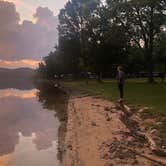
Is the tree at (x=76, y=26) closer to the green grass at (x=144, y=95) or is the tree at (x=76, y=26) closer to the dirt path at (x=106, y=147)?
the green grass at (x=144, y=95)

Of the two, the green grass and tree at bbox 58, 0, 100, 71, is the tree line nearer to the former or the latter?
tree at bbox 58, 0, 100, 71

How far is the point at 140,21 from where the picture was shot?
59.0 m

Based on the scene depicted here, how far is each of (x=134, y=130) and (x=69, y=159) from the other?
11.9 ft

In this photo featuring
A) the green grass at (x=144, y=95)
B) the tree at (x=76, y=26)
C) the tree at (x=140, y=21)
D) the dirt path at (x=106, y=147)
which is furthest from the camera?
the tree at (x=76, y=26)

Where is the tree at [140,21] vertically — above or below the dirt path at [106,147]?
above

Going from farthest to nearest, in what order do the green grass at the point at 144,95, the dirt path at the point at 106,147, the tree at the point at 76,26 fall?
the tree at the point at 76,26
the green grass at the point at 144,95
the dirt path at the point at 106,147

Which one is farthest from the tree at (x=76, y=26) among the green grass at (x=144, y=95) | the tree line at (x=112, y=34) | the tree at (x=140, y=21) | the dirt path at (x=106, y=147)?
the dirt path at (x=106, y=147)

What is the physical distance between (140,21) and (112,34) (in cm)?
460

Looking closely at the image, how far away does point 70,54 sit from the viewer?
3482 inches

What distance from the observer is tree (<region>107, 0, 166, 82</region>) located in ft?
187

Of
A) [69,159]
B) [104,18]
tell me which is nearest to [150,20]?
[104,18]

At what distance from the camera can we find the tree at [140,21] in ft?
187

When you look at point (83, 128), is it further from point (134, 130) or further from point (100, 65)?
point (100, 65)

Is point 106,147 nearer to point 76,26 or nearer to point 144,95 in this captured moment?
point 144,95
